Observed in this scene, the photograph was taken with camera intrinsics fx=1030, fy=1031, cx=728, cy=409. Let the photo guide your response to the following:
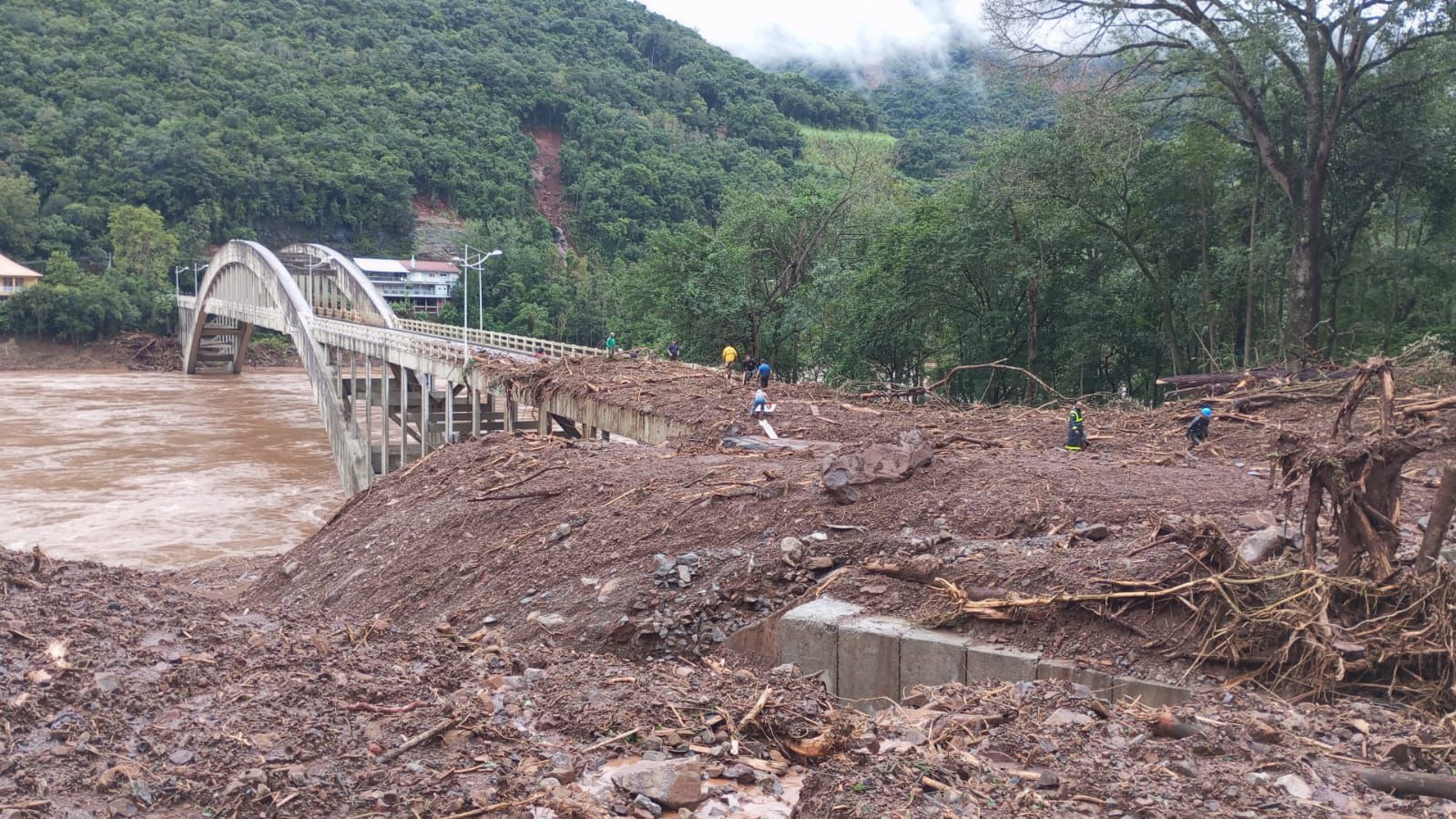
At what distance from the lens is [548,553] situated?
360 inches

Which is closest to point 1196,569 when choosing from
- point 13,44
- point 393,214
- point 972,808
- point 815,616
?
point 815,616

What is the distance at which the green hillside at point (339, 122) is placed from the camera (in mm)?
85938

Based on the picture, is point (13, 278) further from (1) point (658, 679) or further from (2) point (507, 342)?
(1) point (658, 679)

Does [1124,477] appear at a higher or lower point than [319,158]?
lower

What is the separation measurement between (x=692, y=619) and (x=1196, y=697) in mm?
3432

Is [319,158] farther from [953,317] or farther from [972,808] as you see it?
[972,808]

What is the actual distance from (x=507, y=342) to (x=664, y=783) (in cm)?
3428

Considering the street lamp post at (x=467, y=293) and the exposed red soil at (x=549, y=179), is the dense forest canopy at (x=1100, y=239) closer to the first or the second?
the street lamp post at (x=467, y=293)

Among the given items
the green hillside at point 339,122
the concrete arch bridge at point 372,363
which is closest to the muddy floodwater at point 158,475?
the concrete arch bridge at point 372,363

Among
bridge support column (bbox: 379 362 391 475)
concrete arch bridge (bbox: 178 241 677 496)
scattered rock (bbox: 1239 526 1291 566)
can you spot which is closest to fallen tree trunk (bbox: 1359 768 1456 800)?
scattered rock (bbox: 1239 526 1291 566)

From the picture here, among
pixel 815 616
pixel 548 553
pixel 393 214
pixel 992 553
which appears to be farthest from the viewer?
pixel 393 214

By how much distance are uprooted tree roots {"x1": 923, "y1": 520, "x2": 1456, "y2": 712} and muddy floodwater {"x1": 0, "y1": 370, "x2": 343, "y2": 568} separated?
20330 mm

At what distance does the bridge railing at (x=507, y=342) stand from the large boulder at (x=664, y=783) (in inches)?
815

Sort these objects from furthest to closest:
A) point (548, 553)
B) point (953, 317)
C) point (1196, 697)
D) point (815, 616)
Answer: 1. point (953, 317)
2. point (548, 553)
3. point (815, 616)
4. point (1196, 697)
